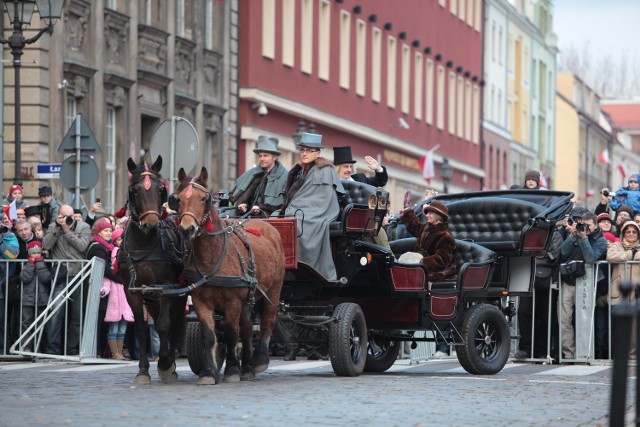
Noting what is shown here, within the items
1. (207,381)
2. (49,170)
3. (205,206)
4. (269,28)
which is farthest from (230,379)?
(269,28)

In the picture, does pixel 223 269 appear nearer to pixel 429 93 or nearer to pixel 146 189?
pixel 146 189

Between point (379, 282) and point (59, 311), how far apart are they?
507 cm

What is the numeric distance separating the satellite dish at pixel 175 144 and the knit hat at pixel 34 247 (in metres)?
2.20

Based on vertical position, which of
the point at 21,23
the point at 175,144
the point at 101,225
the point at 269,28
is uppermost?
the point at 269,28

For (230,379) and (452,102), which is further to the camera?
(452,102)

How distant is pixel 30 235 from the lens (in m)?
22.9

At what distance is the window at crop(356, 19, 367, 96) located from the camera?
5528 cm

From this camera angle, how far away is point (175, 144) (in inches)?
952

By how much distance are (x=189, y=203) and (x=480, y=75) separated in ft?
201

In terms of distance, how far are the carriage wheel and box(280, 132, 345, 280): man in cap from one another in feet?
5.62

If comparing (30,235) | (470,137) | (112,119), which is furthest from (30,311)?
(470,137)

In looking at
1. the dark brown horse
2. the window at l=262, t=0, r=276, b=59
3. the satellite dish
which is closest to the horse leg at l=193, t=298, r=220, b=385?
the dark brown horse

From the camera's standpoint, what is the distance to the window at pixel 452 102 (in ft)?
232

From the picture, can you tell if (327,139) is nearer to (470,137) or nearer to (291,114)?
(291,114)
